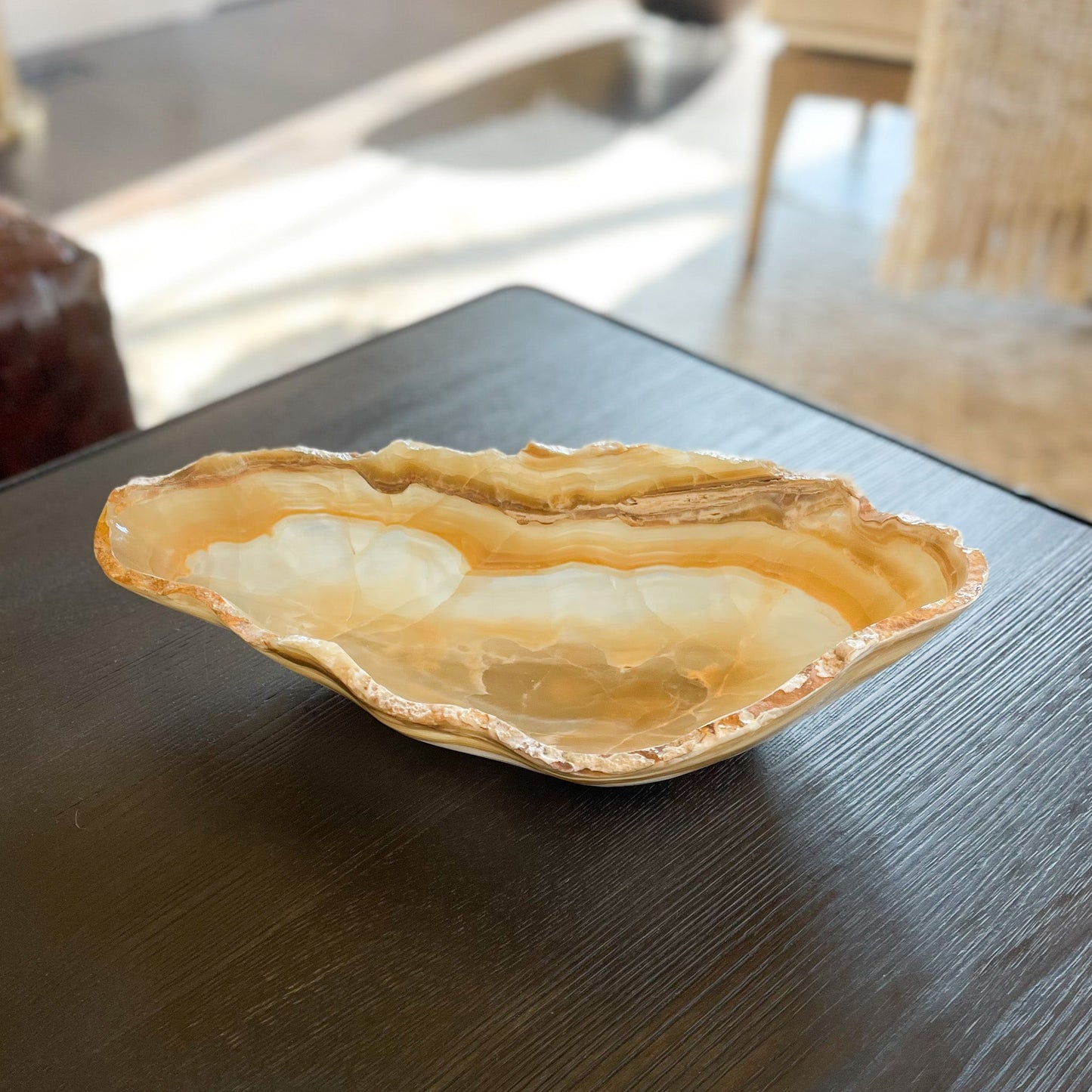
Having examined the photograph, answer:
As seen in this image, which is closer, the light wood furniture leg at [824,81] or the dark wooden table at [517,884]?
the dark wooden table at [517,884]

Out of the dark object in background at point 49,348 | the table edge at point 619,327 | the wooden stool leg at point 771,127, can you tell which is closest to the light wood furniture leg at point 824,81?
the wooden stool leg at point 771,127

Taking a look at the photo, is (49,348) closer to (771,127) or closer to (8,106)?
(771,127)

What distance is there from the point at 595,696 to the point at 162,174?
193 cm

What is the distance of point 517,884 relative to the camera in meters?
0.54

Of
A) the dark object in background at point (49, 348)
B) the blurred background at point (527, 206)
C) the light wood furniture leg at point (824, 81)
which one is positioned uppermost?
the light wood furniture leg at point (824, 81)

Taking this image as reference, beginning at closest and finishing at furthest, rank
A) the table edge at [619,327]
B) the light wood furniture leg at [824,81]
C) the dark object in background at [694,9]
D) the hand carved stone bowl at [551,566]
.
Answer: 1. the hand carved stone bowl at [551,566]
2. the table edge at [619,327]
3. the light wood furniture leg at [824,81]
4. the dark object in background at [694,9]

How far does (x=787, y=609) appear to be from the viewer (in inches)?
24.6

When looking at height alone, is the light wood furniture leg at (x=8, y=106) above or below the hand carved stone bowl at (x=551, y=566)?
below

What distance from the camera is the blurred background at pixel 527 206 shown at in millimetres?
1572

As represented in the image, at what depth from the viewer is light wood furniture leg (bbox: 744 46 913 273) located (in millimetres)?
1760

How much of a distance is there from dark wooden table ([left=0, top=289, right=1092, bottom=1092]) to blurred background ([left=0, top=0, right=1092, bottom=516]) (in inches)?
21.5

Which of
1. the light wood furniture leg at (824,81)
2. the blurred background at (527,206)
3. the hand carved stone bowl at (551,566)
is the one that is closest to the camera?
the hand carved stone bowl at (551,566)

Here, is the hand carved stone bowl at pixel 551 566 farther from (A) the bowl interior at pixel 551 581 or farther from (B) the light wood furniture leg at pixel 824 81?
(B) the light wood furniture leg at pixel 824 81

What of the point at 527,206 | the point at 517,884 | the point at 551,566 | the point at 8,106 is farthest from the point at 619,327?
the point at 8,106
